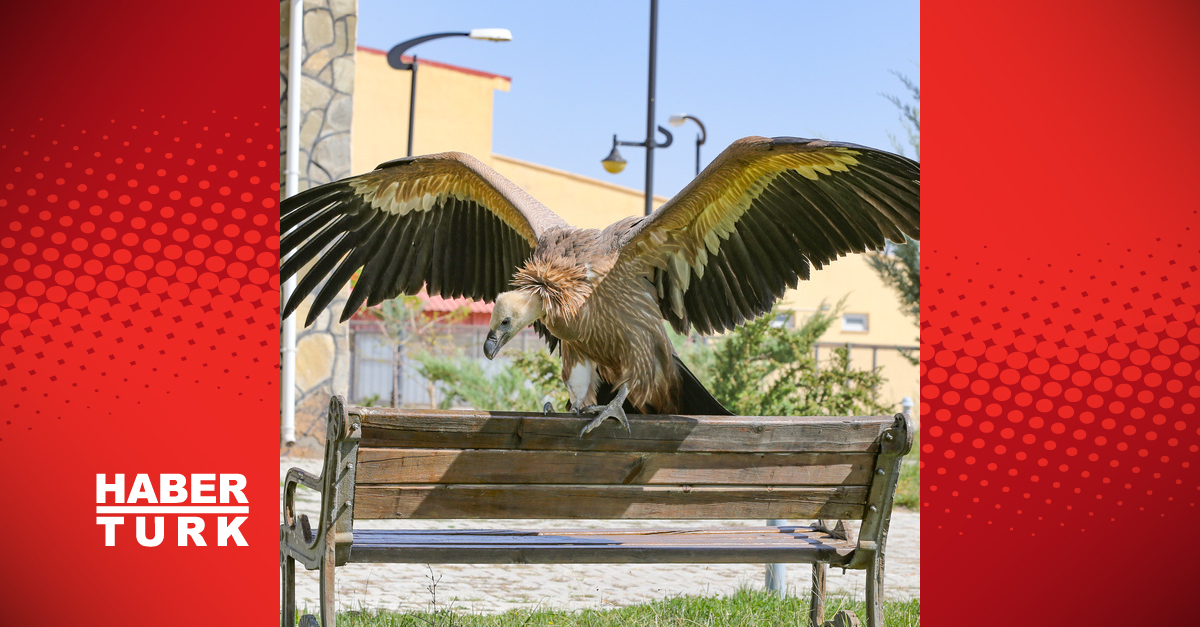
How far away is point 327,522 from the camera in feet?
8.47

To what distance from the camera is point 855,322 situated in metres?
24.2

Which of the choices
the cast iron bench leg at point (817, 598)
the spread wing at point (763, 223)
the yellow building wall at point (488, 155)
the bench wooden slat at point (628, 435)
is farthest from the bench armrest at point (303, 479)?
the yellow building wall at point (488, 155)

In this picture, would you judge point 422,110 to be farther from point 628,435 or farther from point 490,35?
point 628,435

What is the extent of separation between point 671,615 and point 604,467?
1.34 meters

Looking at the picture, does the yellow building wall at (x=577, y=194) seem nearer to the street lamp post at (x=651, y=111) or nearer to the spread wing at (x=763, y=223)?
the street lamp post at (x=651, y=111)

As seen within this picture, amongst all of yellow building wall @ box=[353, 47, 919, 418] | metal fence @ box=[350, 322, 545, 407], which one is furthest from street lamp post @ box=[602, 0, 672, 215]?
yellow building wall @ box=[353, 47, 919, 418]

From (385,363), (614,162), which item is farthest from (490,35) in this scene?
(385,363)

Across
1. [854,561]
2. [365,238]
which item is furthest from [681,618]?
[365,238]

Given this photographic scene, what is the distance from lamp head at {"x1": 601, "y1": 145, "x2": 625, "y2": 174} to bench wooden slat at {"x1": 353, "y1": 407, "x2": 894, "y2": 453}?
8.49 meters

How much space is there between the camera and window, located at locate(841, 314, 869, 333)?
2378cm

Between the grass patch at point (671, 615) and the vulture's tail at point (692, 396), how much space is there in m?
0.78

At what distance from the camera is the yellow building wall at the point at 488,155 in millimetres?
21469

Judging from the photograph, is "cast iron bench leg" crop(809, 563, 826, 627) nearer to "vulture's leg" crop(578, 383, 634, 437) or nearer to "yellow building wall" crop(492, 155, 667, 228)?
"vulture's leg" crop(578, 383, 634, 437)

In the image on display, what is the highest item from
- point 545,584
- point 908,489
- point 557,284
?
point 557,284
